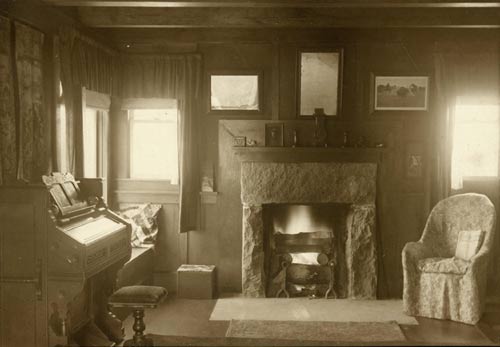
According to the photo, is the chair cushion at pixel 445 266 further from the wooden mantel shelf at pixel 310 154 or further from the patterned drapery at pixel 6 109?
the patterned drapery at pixel 6 109

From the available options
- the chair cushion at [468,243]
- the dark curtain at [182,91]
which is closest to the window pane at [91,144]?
the dark curtain at [182,91]

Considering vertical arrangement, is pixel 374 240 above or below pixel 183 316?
above

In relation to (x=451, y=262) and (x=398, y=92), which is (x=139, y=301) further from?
(x=398, y=92)

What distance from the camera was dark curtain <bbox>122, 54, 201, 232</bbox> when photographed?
6328mm

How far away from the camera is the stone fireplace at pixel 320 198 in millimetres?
6207

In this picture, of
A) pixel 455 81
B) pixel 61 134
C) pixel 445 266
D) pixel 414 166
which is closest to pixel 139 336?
pixel 61 134

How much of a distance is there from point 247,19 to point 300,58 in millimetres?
887

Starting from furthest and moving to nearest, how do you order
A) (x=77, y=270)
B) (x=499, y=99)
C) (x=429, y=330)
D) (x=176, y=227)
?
(x=176, y=227), (x=499, y=99), (x=429, y=330), (x=77, y=270)

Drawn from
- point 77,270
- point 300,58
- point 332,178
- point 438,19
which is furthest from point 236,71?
point 77,270

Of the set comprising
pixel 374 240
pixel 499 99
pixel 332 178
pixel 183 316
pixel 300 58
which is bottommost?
pixel 183 316

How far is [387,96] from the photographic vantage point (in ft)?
20.6

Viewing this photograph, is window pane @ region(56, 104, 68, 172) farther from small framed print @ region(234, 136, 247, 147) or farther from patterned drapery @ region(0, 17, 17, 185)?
small framed print @ region(234, 136, 247, 147)

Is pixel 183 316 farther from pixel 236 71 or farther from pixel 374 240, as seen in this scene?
pixel 236 71

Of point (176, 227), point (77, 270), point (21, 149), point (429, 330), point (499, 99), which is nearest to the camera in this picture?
point (77, 270)
